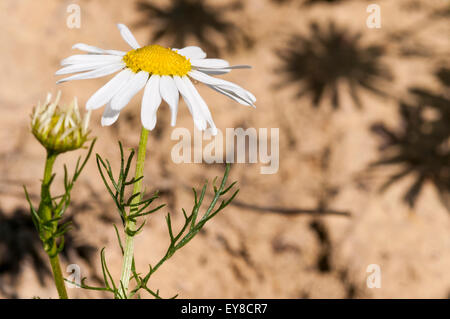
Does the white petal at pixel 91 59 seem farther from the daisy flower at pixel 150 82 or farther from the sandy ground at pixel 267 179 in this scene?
the sandy ground at pixel 267 179

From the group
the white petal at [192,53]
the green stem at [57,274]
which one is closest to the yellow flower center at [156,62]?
the white petal at [192,53]

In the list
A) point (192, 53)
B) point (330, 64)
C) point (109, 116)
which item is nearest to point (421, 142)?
point (330, 64)

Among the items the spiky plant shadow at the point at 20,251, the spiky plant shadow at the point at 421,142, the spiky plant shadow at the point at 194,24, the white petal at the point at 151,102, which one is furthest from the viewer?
the spiky plant shadow at the point at 194,24

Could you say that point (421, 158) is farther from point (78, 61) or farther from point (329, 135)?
point (78, 61)

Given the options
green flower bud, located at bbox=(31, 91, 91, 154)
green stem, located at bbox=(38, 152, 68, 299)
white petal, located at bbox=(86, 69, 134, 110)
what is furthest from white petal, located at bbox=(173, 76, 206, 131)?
green stem, located at bbox=(38, 152, 68, 299)

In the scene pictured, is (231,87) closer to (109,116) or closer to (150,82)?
(150,82)

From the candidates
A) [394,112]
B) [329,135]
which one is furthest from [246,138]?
[394,112]
